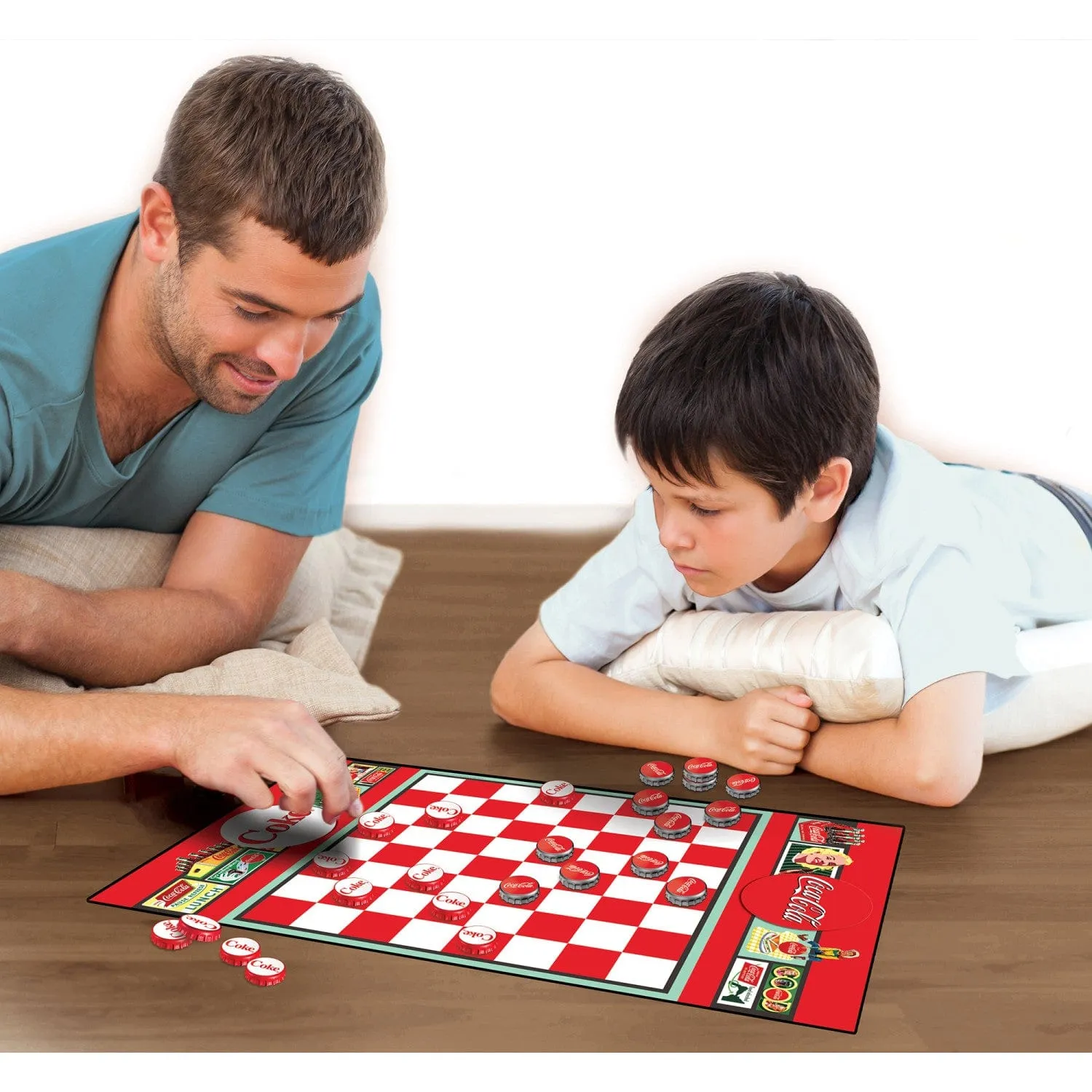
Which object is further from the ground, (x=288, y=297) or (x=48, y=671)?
(x=288, y=297)

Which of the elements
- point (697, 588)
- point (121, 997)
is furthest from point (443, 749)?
point (121, 997)

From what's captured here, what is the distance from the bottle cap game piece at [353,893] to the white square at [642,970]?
258 millimetres

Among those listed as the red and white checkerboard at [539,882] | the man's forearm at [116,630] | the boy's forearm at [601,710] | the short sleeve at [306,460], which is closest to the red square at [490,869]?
the red and white checkerboard at [539,882]

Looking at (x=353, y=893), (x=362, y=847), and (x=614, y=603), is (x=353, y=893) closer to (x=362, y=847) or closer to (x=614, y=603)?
(x=362, y=847)

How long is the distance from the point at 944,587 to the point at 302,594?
3.48 ft

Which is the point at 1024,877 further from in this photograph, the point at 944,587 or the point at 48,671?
the point at 48,671

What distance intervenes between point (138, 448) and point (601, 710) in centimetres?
75

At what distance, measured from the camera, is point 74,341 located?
1.67 m

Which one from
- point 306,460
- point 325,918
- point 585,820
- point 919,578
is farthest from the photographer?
point 306,460

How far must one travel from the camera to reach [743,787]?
58.4 inches

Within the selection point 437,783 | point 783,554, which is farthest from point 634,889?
point 783,554

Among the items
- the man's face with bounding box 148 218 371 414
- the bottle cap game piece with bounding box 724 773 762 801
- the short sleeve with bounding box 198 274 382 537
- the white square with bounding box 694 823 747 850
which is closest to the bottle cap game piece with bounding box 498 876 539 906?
the white square with bounding box 694 823 747 850

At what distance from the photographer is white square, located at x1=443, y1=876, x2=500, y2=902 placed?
4.09ft

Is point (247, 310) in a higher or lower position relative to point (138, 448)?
higher
